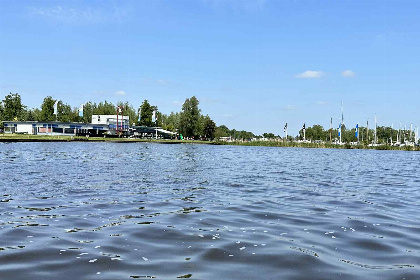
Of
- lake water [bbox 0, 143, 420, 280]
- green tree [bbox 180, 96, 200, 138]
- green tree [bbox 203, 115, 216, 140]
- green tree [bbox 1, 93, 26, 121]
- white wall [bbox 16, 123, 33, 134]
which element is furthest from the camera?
green tree [bbox 203, 115, 216, 140]

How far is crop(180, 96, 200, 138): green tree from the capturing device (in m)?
170

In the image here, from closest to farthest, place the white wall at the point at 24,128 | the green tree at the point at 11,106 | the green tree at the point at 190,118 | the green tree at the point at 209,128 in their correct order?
the white wall at the point at 24,128
the green tree at the point at 11,106
the green tree at the point at 190,118
the green tree at the point at 209,128

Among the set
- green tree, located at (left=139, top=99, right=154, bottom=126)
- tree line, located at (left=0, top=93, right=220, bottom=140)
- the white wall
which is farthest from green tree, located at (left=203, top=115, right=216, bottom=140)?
the white wall

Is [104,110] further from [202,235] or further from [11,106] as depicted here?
[202,235]

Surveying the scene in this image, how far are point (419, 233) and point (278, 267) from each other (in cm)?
503

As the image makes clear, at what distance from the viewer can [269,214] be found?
1075 centimetres

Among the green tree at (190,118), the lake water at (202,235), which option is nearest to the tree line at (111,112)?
the green tree at (190,118)

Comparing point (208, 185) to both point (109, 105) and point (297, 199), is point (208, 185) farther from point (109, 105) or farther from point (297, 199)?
point (109, 105)

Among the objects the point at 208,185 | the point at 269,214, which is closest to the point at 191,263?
the point at 269,214

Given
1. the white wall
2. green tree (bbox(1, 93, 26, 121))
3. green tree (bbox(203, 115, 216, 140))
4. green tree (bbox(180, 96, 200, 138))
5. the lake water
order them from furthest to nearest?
green tree (bbox(203, 115, 216, 140))
green tree (bbox(180, 96, 200, 138))
green tree (bbox(1, 93, 26, 121))
the white wall
the lake water

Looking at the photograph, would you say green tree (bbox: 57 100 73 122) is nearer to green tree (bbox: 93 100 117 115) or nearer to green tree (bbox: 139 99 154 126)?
green tree (bbox: 93 100 117 115)

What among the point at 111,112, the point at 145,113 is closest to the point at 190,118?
the point at 145,113

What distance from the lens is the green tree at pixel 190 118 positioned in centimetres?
17050

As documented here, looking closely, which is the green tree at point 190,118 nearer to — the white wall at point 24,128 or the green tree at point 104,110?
the green tree at point 104,110
